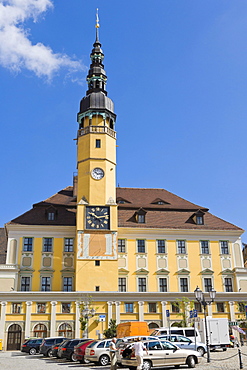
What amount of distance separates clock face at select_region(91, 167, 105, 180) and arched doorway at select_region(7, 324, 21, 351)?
17820 mm

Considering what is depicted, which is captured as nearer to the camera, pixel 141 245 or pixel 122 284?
pixel 122 284

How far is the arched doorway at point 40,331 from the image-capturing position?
1646 inches

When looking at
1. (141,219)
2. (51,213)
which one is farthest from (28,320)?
(141,219)

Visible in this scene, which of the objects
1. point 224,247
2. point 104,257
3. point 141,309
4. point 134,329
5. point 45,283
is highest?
point 224,247

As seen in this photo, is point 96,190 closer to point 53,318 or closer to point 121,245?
point 121,245

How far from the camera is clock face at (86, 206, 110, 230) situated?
46906 mm

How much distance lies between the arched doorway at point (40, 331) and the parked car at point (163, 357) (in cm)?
2321

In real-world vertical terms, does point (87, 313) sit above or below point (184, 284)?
below

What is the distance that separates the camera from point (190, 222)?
51.0 meters

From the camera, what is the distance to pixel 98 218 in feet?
155

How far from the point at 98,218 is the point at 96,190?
11.1 ft

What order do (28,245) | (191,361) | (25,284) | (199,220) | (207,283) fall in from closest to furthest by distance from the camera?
(191,361), (25,284), (28,245), (207,283), (199,220)

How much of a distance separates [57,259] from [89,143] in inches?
548

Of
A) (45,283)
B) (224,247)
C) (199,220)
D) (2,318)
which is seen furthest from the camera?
(199,220)
